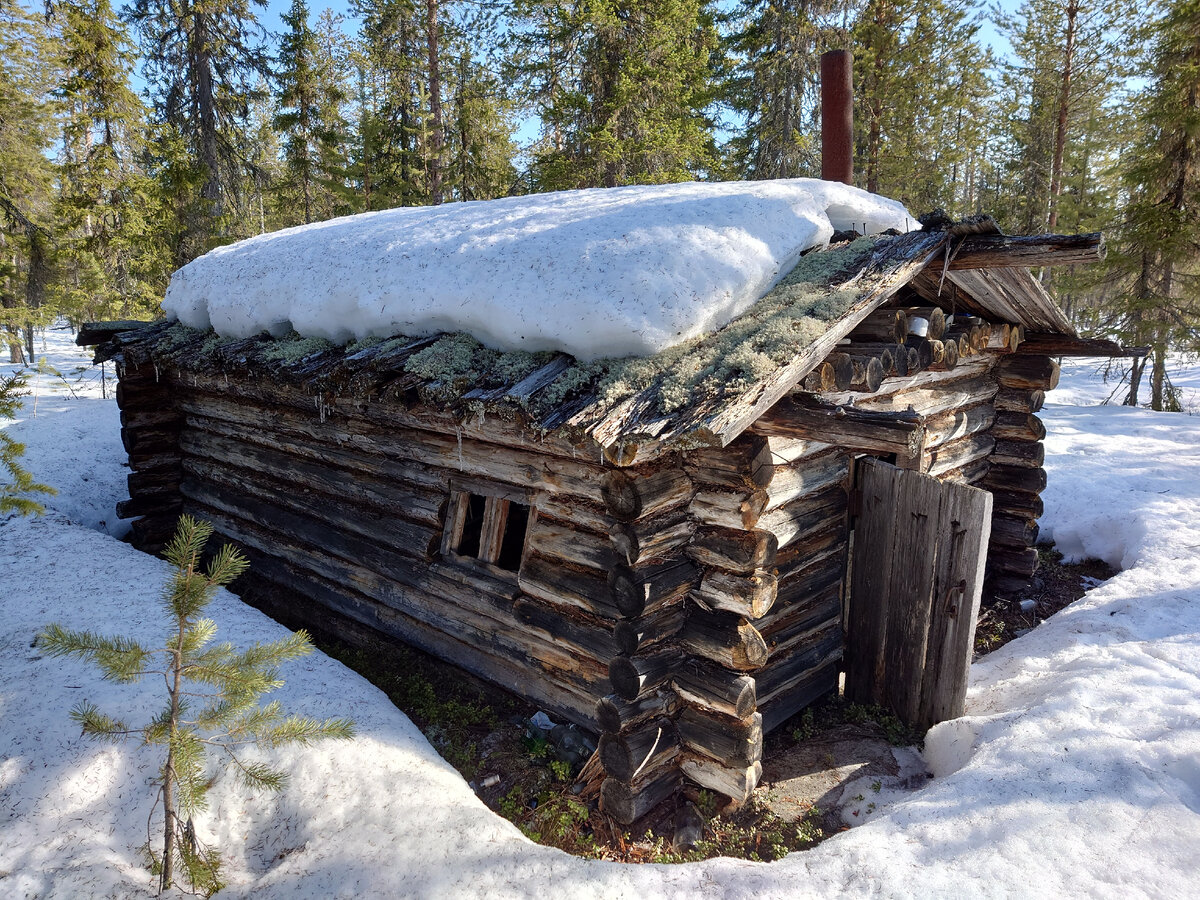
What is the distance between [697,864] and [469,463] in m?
3.25

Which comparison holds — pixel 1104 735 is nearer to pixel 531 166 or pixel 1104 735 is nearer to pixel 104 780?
pixel 104 780

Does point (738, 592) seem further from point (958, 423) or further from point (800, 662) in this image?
point (958, 423)

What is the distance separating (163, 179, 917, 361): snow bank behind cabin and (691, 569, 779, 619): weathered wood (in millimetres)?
1637

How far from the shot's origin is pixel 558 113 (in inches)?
625

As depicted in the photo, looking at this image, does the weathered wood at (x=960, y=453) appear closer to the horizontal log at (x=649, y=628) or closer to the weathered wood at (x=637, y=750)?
the horizontal log at (x=649, y=628)

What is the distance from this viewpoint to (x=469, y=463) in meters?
Result: 5.54

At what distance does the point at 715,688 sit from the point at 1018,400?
20.0ft

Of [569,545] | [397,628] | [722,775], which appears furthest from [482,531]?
[722,775]

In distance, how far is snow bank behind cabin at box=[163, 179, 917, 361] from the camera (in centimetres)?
464

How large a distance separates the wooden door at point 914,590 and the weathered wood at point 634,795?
2205 millimetres

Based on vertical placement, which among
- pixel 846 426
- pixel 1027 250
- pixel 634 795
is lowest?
pixel 634 795

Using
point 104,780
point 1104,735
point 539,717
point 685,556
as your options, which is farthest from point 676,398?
point 104,780

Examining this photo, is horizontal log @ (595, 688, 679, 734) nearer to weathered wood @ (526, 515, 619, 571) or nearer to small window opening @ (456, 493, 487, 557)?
weathered wood @ (526, 515, 619, 571)

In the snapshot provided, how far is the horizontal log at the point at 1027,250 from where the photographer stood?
176 inches
